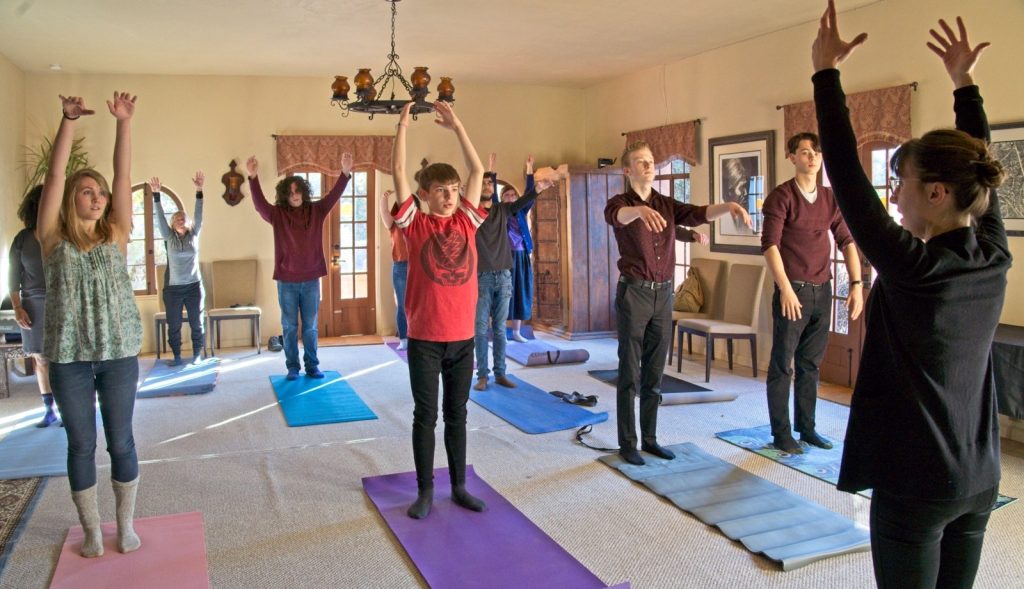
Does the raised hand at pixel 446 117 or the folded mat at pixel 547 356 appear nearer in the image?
the raised hand at pixel 446 117

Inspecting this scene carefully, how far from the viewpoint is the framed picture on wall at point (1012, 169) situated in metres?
4.57

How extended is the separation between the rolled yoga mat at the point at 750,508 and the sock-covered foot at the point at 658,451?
39mm

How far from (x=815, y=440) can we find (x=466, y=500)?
203 centimetres

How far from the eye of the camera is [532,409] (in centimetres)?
517

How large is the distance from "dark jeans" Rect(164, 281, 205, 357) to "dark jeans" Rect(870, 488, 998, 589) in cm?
644

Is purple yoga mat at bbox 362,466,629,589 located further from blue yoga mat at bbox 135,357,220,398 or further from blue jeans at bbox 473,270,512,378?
blue yoga mat at bbox 135,357,220,398

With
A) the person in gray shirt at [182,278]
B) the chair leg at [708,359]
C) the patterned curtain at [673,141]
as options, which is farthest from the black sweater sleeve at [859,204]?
the person in gray shirt at [182,278]

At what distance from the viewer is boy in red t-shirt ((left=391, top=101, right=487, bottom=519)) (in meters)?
3.14

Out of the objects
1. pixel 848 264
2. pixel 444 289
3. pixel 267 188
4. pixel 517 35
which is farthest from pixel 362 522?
pixel 267 188

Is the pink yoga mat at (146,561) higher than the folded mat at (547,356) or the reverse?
the reverse

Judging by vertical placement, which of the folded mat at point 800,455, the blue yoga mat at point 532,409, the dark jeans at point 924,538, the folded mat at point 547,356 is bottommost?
the folded mat at point 800,455

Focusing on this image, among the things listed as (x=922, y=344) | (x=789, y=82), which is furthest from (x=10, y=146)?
(x=922, y=344)

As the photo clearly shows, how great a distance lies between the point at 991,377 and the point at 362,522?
2509 mm

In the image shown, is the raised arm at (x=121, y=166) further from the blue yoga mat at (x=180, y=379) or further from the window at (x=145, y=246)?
the window at (x=145, y=246)
